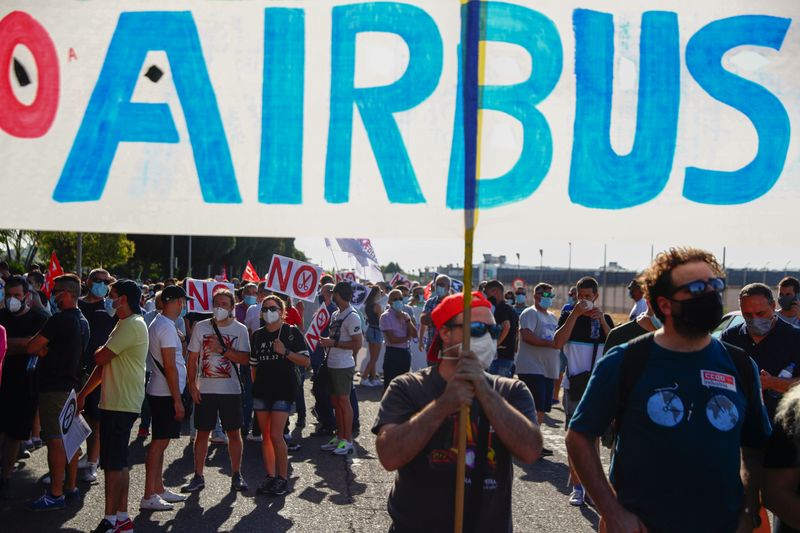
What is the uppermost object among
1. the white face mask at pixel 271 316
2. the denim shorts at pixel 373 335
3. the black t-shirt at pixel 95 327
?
the white face mask at pixel 271 316

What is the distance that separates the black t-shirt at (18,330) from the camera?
762 cm

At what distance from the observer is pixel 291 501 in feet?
25.0

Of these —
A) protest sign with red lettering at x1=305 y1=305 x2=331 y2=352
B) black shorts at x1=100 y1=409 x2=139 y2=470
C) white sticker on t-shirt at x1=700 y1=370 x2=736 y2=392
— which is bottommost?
black shorts at x1=100 y1=409 x2=139 y2=470

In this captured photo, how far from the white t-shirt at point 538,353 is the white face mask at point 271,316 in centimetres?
294

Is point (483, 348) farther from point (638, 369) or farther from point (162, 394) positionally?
point (162, 394)

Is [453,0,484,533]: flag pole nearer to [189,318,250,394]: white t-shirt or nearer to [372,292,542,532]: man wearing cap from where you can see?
[372,292,542,532]: man wearing cap

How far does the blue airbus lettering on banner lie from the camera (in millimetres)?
3236

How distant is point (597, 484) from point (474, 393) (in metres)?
0.55

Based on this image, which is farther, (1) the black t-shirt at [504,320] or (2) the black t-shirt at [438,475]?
(1) the black t-shirt at [504,320]

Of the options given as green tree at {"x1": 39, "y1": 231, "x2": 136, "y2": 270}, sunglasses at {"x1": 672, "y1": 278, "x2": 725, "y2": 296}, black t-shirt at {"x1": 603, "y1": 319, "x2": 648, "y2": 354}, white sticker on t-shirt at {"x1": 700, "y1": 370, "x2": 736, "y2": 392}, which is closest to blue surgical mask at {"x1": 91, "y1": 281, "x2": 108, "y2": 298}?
black t-shirt at {"x1": 603, "y1": 319, "x2": 648, "y2": 354}

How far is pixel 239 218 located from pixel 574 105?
1.41m

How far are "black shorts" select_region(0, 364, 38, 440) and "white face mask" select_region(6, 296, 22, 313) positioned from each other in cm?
52

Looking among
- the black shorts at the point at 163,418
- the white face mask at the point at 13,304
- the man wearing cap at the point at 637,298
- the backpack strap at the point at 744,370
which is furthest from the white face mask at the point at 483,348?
the man wearing cap at the point at 637,298

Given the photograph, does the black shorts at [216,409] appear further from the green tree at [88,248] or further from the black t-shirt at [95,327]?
the green tree at [88,248]
